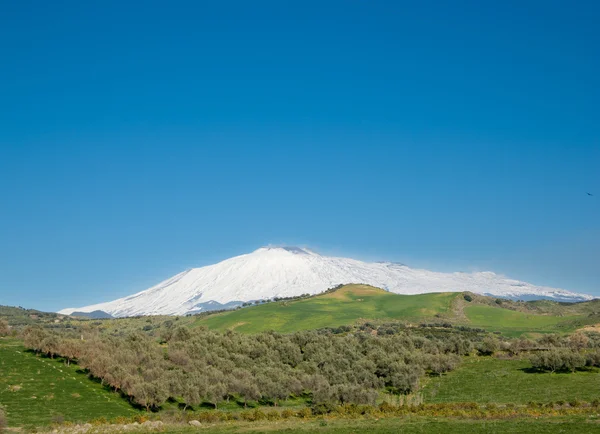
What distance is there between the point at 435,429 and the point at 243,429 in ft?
43.0

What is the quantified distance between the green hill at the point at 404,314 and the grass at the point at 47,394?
7878 centimetres

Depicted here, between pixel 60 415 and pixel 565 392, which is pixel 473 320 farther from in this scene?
pixel 60 415

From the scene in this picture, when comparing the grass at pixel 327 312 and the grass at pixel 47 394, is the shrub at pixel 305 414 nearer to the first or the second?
the grass at pixel 47 394

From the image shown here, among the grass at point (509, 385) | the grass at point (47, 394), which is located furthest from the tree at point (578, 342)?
the grass at point (47, 394)

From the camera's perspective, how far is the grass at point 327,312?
141000 mm

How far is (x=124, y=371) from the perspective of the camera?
55.5m

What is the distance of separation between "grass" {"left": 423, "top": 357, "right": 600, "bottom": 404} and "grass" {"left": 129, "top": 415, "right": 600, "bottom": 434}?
1882cm

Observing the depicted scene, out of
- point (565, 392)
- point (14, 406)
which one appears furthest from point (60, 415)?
point (565, 392)

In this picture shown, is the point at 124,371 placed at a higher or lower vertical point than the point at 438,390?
higher

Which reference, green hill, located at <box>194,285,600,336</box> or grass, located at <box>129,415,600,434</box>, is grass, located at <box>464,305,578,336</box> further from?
grass, located at <box>129,415,600,434</box>

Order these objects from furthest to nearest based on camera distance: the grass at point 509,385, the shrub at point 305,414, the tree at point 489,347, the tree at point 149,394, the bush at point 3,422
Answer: the tree at point 489,347
the grass at point 509,385
the tree at point 149,394
the shrub at point 305,414
the bush at point 3,422

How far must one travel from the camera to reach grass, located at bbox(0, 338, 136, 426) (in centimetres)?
4544

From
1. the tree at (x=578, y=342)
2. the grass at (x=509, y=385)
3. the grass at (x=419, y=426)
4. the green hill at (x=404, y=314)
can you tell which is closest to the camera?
the grass at (x=419, y=426)

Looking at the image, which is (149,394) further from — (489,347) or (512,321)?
(512,321)
